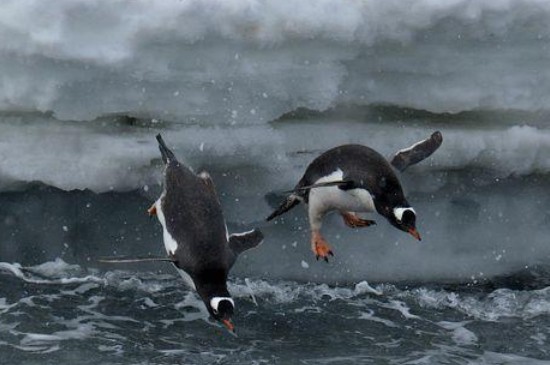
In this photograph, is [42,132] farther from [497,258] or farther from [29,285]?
[497,258]

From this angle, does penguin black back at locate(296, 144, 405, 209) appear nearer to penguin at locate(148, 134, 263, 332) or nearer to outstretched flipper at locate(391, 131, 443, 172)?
outstretched flipper at locate(391, 131, 443, 172)

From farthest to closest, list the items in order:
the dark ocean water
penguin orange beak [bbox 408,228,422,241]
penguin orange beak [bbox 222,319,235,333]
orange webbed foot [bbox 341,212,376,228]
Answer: orange webbed foot [bbox 341,212,376,228]
the dark ocean water
penguin orange beak [bbox 408,228,422,241]
penguin orange beak [bbox 222,319,235,333]

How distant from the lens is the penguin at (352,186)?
5.57 metres

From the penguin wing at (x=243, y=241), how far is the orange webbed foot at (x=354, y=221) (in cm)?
70

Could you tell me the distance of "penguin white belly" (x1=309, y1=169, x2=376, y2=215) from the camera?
5711 millimetres

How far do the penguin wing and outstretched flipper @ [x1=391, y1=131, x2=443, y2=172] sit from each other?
2.96 ft

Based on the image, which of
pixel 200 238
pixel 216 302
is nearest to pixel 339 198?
pixel 200 238

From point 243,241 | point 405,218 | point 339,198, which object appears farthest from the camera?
point 339,198

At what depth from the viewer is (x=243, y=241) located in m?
5.45

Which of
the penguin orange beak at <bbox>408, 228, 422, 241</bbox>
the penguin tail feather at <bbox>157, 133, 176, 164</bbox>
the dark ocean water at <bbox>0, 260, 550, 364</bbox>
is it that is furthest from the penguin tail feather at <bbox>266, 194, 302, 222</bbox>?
the penguin orange beak at <bbox>408, 228, 422, 241</bbox>

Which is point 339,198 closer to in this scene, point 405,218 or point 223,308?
point 405,218

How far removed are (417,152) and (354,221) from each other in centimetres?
51

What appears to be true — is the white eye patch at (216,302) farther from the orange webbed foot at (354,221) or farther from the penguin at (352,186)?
the orange webbed foot at (354,221)

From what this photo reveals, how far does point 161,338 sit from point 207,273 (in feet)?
1.53
